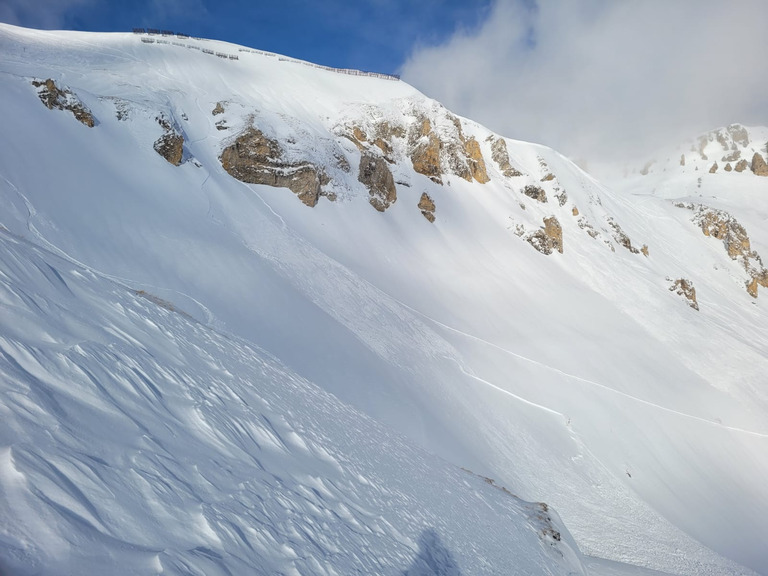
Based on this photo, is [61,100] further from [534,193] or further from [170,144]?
[534,193]

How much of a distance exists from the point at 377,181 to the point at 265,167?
10.1 metres

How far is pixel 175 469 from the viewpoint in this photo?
3494mm

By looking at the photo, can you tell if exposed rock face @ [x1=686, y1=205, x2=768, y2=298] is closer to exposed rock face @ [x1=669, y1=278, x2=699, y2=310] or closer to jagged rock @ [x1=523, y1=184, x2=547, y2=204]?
exposed rock face @ [x1=669, y1=278, x2=699, y2=310]

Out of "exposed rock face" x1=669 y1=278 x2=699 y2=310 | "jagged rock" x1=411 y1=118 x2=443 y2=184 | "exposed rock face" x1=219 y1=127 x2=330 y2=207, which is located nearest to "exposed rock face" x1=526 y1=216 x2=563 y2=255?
"jagged rock" x1=411 y1=118 x2=443 y2=184

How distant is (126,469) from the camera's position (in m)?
3.05

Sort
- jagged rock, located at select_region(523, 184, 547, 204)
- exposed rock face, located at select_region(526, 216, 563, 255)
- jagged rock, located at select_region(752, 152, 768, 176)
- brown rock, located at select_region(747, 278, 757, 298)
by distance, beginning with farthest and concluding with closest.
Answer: jagged rock, located at select_region(752, 152, 768, 176) < brown rock, located at select_region(747, 278, 757, 298) < jagged rock, located at select_region(523, 184, 547, 204) < exposed rock face, located at select_region(526, 216, 563, 255)

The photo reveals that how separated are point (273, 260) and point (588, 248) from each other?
124ft

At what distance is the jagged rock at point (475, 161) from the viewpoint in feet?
148

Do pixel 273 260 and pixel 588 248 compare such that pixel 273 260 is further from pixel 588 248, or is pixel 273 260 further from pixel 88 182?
pixel 588 248

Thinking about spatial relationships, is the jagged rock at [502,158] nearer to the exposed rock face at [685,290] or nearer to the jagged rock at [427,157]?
the jagged rock at [427,157]

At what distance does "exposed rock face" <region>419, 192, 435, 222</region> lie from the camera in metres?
36.4

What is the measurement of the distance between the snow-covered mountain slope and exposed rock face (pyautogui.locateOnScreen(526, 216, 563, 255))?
0.21 m

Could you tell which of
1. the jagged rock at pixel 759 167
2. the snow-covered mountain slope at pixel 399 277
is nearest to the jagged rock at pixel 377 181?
the snow-covered mountain slope at pixel 399 277

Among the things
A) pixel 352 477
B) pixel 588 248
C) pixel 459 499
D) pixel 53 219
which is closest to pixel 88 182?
pixel 53 219
